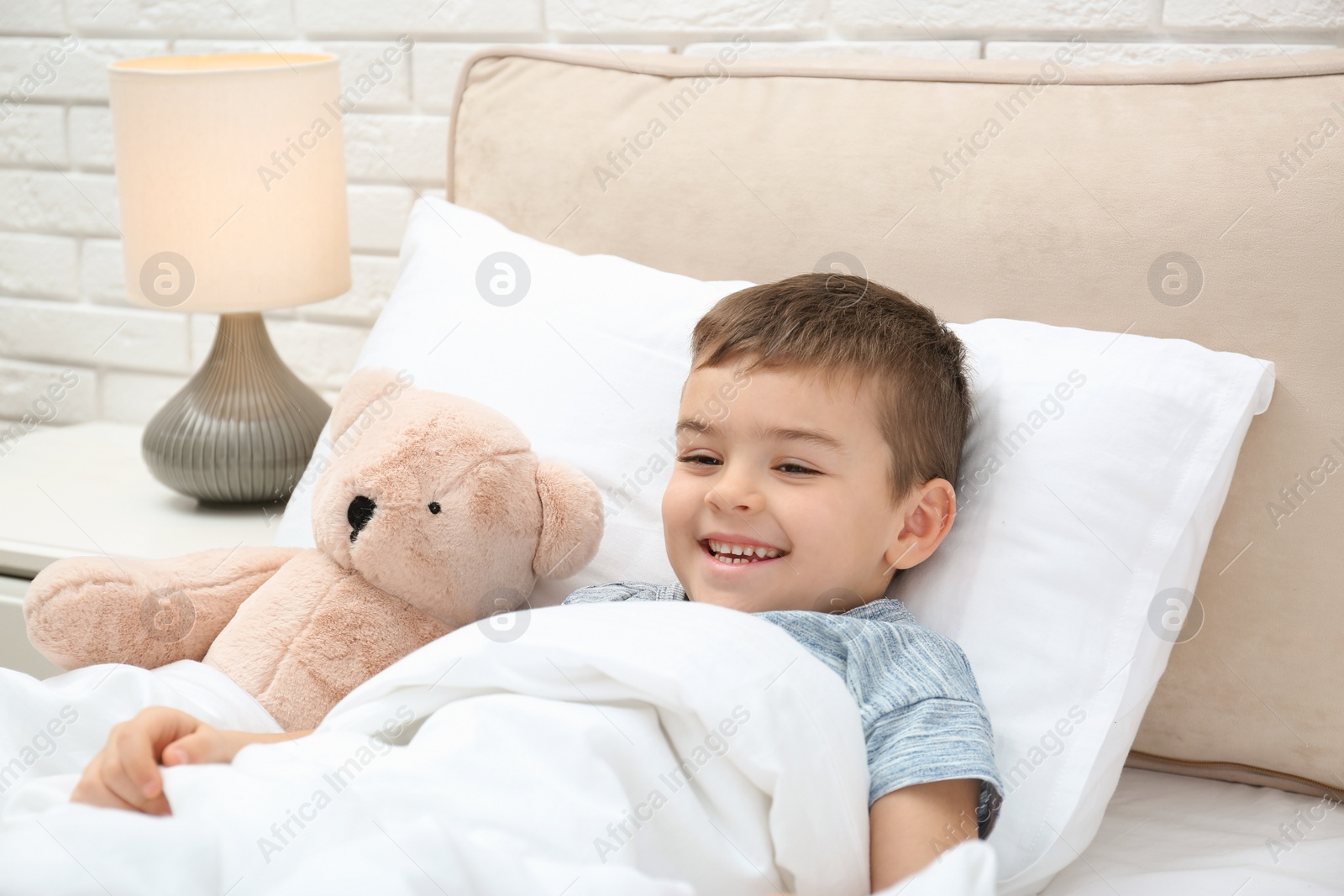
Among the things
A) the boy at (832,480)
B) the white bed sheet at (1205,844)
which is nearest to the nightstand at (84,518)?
the boy at (832,480)

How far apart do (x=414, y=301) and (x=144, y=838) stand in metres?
0.68

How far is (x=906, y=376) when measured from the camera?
2.97ft

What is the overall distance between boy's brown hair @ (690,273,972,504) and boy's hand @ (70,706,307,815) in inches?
18.2

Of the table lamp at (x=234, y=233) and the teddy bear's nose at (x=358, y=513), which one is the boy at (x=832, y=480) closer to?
the teddy bear's nose at (x=358, y=513)

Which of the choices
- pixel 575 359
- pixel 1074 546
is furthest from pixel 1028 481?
pixel 575 359

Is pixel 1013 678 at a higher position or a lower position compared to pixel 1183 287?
lower

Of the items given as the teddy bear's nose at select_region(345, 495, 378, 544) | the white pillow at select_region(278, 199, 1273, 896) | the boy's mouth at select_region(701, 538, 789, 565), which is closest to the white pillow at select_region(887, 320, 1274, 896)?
the white pillow at select_region(278, 199, 1273, 896)

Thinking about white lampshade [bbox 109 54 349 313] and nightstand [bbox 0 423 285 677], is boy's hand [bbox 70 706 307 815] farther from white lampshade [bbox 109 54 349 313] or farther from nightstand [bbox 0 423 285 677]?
white lampshade [bbox 109 54 349 313]

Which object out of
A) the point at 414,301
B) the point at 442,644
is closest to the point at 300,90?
the point at 414,301

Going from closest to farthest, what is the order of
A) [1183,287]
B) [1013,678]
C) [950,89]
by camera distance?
[1013,678] → [1183,287] → [950,89]

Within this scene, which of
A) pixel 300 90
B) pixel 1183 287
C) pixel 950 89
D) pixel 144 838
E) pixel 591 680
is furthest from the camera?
pixel 300 90

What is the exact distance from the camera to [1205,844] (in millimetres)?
872

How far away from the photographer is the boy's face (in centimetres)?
88

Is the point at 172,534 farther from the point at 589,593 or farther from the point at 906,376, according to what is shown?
the point at 906,376
